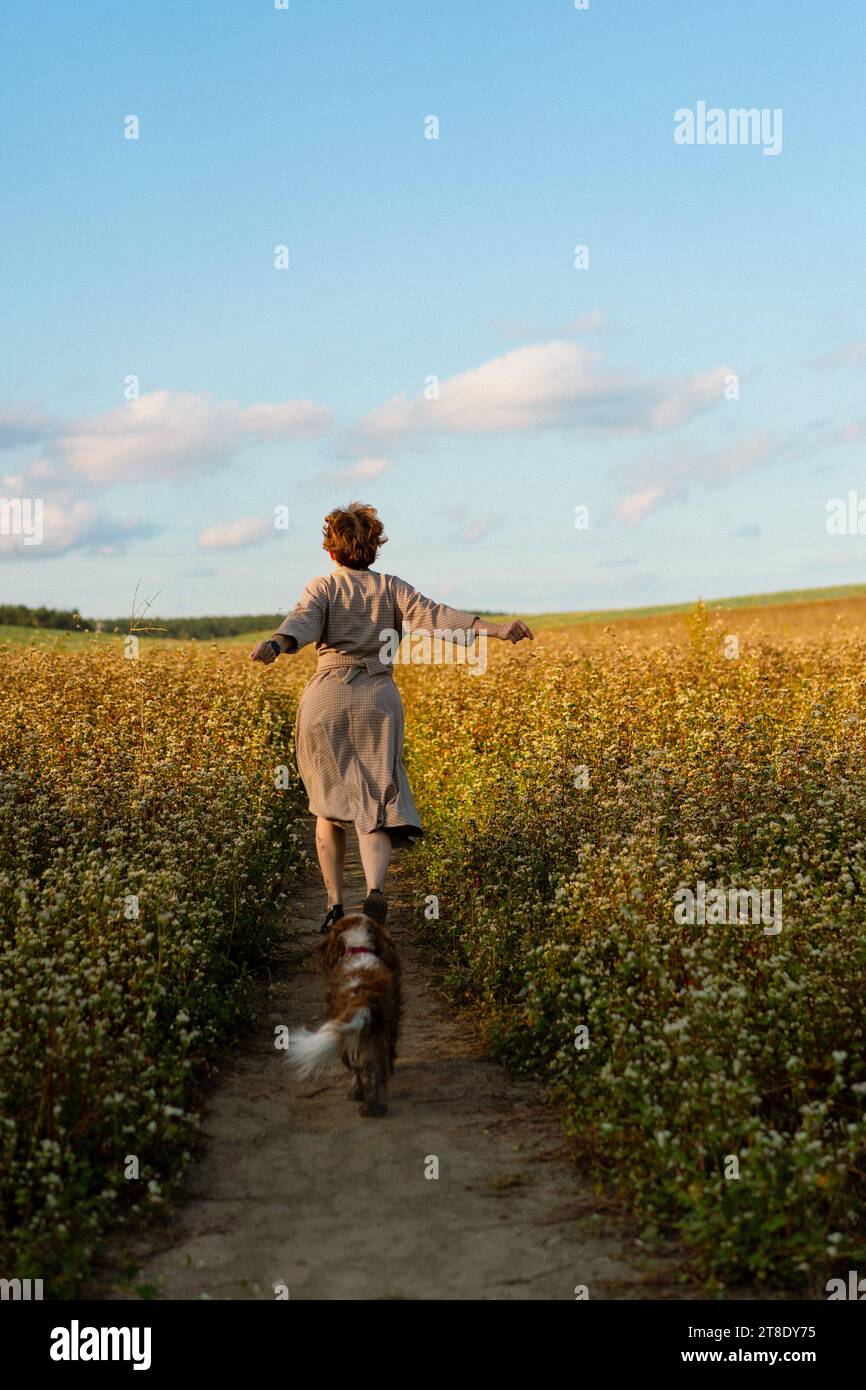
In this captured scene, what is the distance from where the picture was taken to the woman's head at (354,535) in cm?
750

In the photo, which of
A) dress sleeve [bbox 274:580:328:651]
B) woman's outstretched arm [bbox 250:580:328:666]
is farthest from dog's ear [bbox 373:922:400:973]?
dress sleeve [bbox 274:580:328:651]

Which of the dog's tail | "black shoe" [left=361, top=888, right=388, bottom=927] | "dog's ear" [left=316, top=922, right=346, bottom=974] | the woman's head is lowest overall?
the dog's tail

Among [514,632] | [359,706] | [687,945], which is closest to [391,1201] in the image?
[687,945]

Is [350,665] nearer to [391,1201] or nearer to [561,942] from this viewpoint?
[561,942]

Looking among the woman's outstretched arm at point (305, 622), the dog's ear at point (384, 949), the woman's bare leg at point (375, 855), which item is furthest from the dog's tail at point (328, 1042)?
the woman's outstretched arm at point (305, 622)

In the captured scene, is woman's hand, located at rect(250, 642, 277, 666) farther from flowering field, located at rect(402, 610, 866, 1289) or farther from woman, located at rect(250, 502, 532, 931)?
flowering field, located at rect(402, 610, 866, 1289)

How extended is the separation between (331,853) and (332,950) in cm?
156

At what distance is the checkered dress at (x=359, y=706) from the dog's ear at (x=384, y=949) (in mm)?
1312

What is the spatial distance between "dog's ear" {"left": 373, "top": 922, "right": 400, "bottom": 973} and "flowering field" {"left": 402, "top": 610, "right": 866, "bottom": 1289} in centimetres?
91

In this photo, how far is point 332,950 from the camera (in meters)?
6.17

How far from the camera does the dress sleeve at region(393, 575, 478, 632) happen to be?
7430mm

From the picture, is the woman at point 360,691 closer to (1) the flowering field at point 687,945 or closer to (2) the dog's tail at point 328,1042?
(1) the flowering field at point 687,945

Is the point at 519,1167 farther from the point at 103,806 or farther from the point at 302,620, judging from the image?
the point at 103,806
